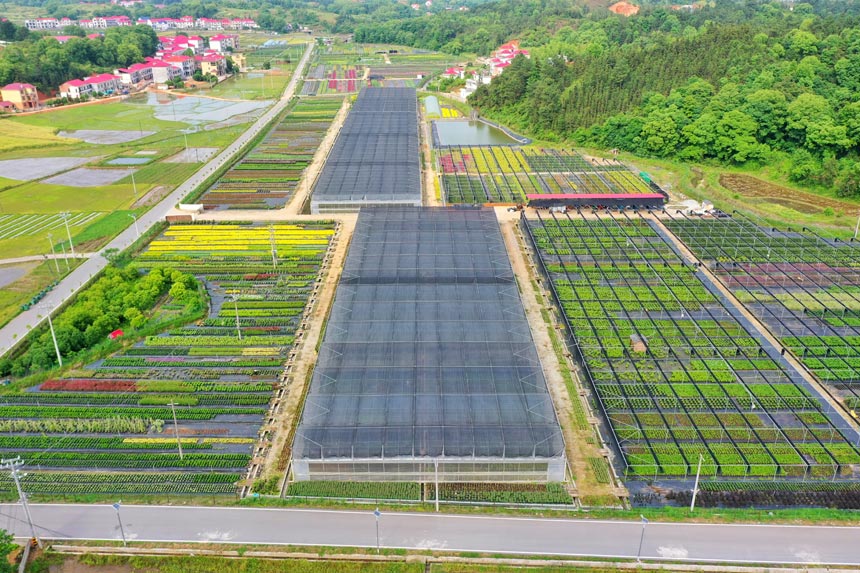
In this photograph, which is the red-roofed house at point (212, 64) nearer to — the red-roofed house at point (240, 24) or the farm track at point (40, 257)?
the red-roofed house at point (240, 24)

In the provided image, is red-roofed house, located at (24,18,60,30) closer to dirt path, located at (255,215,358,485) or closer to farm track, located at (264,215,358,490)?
farm track, located at (264,215,358,490)

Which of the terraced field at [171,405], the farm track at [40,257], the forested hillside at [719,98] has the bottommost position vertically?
the terraced field at [171,405]

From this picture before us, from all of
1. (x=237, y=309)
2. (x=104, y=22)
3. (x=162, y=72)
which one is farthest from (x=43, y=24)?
(x=237, y=309)

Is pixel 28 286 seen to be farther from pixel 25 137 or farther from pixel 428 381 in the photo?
pixel 25 137

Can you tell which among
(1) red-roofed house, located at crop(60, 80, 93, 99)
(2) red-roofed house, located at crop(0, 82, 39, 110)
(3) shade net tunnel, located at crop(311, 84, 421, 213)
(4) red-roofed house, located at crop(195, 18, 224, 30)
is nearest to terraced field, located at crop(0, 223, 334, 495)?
(3) shade net tunnel, located at crop(311, 84, 421, 213)

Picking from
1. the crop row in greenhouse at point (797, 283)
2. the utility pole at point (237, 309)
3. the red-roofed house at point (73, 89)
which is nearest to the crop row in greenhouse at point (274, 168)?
the utility pole at point (237, 309)
